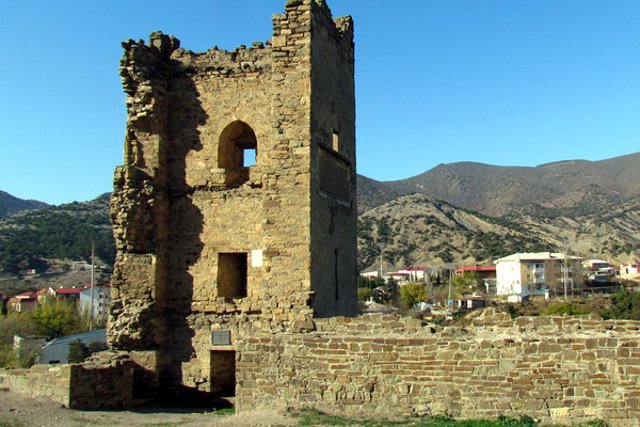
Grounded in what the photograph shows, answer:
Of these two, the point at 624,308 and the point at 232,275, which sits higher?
the point at 232,275

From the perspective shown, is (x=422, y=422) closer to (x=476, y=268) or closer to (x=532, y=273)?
(x=532, y=273)

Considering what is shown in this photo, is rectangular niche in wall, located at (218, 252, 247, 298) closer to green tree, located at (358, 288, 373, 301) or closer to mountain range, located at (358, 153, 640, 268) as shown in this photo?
green tree, located at (358, 288, 373, 301)

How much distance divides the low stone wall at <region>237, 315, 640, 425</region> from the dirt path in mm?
563

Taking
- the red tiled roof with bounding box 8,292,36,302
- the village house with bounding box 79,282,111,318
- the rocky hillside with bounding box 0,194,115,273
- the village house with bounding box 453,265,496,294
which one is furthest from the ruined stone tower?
the village house with bounding box 453,265,496,294

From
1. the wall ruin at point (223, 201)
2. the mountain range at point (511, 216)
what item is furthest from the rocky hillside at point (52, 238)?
the wall ruin at point (223, 201)

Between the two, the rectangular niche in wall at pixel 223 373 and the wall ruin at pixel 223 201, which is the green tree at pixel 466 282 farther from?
the rectangular niche in wall at pixel 223 373

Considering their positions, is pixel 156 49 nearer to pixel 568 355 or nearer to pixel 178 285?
pixel 178 285

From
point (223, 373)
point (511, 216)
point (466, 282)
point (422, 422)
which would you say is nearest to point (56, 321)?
point (223, 373)

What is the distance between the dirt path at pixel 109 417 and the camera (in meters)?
9.24

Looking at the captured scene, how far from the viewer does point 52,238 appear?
7112 centimetres

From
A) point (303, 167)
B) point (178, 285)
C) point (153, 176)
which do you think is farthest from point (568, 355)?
point (153, 176)

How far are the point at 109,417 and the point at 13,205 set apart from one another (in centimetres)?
12361

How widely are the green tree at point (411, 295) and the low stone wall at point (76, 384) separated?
164 ft

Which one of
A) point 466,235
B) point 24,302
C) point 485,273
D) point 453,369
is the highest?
point 466,235
